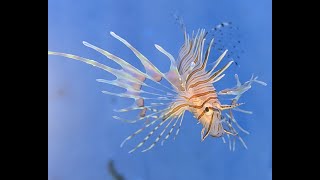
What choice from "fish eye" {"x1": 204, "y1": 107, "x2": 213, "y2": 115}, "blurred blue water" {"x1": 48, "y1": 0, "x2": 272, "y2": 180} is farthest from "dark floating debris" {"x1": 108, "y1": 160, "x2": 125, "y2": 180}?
"fish eye" {"x1": 204, "y1": 107, "x2": 213, "y2": 115}

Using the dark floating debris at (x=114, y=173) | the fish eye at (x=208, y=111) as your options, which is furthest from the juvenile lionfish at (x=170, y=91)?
the dark floating debris at (x=114, y=173)

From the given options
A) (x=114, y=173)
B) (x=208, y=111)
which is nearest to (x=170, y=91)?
(x=208, y=111)

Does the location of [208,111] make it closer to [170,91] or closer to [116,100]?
[170,91]

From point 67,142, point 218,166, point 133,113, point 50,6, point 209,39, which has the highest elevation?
point 50,6

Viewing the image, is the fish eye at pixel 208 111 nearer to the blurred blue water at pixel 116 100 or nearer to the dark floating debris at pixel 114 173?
the blurred blue water at pixel 116 100

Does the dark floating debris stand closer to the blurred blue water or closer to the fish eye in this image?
the blurred blue water

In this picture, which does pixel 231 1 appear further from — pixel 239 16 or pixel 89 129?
pixel 89 129
